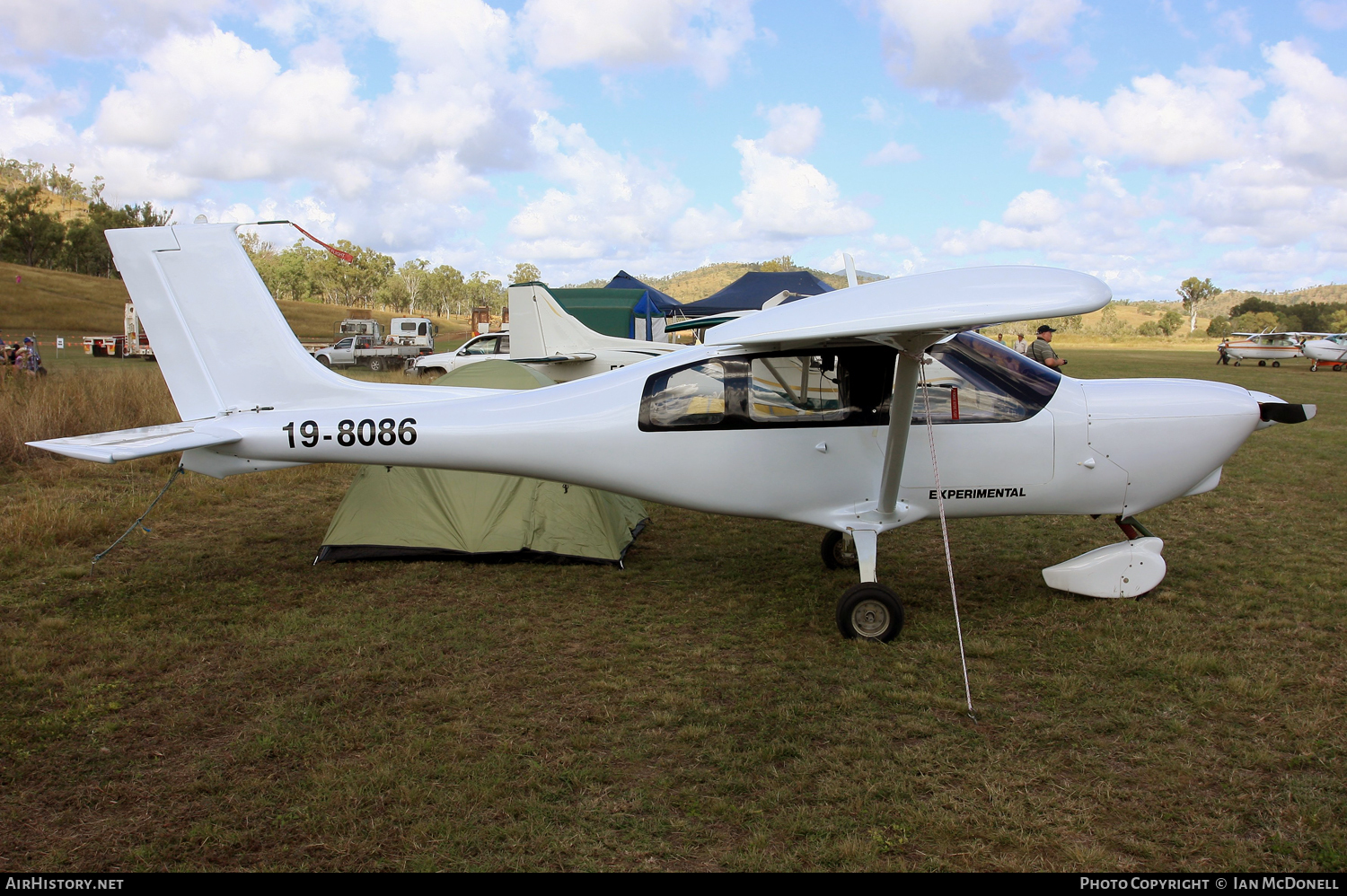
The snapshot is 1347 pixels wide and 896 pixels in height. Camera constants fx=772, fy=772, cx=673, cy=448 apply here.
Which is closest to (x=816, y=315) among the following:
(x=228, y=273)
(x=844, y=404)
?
(x=844, y=404)

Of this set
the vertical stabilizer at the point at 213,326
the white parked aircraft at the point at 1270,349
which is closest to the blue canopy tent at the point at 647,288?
the vertical stabilizer at the point at 213,326

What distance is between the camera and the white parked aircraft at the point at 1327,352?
32.6 m

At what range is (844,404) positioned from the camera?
215 inches

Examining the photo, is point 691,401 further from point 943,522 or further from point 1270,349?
point 1270,349

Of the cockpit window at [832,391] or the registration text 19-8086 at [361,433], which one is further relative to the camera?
the registration text 19-8086 at [361,433]

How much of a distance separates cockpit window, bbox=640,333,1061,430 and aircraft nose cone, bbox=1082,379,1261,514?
0.45 m

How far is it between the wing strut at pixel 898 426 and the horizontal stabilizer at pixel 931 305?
0.31 metres

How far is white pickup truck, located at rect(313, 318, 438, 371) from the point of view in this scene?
114ft

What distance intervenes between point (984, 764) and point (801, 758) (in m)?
0.84

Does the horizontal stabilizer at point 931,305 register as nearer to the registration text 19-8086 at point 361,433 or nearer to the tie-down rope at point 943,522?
the tie-down rope at point 943,522

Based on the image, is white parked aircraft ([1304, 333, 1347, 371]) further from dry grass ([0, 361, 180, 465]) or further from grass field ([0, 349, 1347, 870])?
dry grass ([0, 361, 180, 465])

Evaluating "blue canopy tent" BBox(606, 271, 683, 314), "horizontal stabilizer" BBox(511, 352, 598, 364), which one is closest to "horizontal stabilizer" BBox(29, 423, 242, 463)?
"horizontal stabilizer" BBox(511, 352, 598, 364)

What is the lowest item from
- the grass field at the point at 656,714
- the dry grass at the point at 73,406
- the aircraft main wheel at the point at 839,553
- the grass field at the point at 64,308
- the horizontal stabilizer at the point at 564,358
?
the grass field at the point at 656,714

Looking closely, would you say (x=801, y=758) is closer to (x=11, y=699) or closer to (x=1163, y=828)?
(x=1163, y=828)
